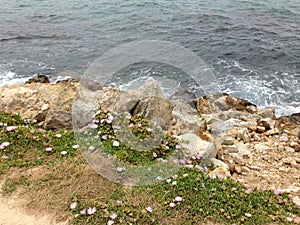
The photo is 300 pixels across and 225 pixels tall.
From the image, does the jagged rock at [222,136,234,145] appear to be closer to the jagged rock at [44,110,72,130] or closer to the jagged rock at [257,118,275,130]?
the jagged rock at [257,118,275,130]

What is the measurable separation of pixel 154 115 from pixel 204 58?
10.2 metres

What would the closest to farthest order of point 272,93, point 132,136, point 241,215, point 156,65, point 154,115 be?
point 241,215 → point 132,136 → point 154,115 → point 272,93 → point 156,65

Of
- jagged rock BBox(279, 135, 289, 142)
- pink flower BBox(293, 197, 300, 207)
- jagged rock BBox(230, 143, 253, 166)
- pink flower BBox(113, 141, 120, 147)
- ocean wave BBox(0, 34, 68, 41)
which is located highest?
pink flower BBox(113, 141, 120, 147)

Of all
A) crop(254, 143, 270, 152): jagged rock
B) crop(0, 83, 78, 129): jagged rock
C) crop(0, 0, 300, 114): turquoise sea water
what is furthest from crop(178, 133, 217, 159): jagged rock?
crop(0, 0, 300, 114): turquoise sea water

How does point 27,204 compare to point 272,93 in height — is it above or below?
above

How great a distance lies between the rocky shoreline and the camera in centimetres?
716

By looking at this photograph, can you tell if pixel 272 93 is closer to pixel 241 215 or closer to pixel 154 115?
pixel 154 115

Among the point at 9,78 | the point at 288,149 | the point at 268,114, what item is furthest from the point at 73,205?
the point at 9,78

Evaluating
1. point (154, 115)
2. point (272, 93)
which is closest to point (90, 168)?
point (154, 115)

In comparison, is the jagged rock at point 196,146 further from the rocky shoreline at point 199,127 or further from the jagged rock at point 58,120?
the jagged rock at point 58,120

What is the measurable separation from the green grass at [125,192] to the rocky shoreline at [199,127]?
0.70 meters

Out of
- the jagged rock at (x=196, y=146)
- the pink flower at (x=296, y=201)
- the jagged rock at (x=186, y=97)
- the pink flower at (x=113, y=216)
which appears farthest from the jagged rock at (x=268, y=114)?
the pink flower at (x=113, y=216)

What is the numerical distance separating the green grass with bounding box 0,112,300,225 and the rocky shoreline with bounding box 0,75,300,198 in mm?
704

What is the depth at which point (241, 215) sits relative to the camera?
5.23 m
